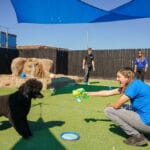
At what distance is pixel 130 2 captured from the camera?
266 inches

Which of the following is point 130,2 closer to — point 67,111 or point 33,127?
point 67,111

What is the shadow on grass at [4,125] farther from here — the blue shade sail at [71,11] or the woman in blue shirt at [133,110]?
the blue shade sail at [71,11]

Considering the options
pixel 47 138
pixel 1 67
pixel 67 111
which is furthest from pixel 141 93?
pixel 1 67

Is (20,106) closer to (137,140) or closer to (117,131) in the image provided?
(117,131)

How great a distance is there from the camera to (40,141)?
13.3 ft

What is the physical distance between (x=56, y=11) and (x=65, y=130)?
11.9 feet

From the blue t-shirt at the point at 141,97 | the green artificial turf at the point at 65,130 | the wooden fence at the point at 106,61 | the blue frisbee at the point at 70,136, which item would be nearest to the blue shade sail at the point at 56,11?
the green artificial turf at the point at 65,130

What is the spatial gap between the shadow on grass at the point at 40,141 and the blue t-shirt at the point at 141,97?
43.8 inches

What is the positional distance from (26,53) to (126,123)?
15.9m

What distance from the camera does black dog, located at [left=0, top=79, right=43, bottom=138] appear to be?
13.6 ft

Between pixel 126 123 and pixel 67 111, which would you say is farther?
pixel 67 111

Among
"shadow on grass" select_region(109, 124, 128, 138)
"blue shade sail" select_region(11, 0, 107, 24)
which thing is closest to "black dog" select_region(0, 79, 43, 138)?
"shadow on grass" select_region(109, 124, 128, 138)

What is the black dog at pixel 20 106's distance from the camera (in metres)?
4.16

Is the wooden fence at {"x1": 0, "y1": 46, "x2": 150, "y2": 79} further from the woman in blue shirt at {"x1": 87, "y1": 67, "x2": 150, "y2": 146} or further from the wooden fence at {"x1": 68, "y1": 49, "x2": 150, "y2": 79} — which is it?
the woman in blue shirt at {"x1": 87, "y1": 67, "x2": 150, "y2": 146}
